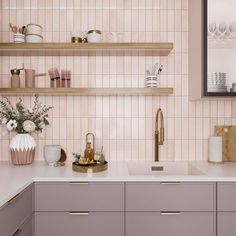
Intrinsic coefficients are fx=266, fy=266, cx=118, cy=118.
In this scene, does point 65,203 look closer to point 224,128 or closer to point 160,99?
point 160,99

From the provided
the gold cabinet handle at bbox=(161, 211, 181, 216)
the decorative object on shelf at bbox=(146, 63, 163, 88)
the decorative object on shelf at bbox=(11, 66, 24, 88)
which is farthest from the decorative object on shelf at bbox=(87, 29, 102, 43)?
the gold cabinet handle at bbox=(161, 211, 181, 216)

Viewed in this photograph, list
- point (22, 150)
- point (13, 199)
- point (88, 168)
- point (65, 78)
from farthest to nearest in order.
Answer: point (65, 78) → point (22, 150) → point (88, 168) → point (13, 199)

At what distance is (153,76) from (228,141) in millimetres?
873

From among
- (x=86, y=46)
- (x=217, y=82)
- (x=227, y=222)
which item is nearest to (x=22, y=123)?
(x=86, y=46)

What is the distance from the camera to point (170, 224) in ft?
5.61

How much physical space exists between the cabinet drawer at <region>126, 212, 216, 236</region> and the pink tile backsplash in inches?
27.1

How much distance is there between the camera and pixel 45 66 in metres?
2.32

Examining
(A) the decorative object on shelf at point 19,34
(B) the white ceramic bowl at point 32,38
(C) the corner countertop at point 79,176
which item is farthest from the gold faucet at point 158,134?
(A) the decorative object on shelf at point 19,34

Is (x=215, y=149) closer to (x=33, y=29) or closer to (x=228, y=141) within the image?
(x=228, y=141)

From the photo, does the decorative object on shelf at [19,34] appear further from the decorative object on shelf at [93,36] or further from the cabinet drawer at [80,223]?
the cabinet drawer at [80,223]

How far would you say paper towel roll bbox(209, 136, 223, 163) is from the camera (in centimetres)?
215

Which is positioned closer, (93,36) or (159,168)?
(93,36)

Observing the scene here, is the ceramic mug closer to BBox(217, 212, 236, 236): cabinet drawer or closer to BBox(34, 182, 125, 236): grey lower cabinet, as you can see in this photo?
BBox(34, 182, 125, 236): grey lower cabinet

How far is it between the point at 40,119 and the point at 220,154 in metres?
1.53
